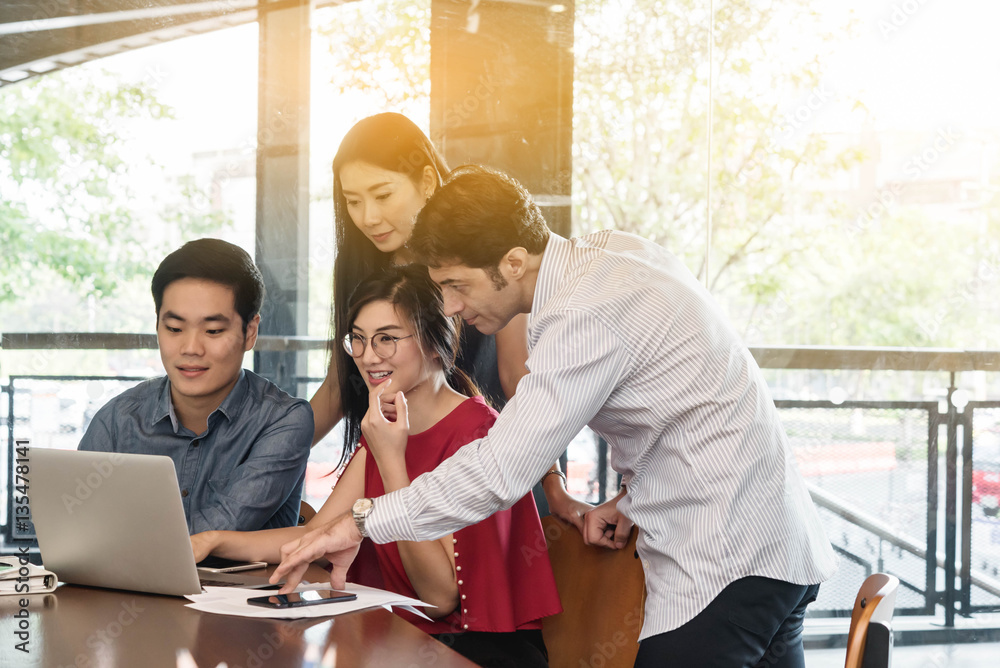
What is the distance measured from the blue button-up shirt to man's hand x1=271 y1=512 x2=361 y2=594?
466 mm

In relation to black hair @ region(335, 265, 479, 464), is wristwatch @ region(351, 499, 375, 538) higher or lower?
lower

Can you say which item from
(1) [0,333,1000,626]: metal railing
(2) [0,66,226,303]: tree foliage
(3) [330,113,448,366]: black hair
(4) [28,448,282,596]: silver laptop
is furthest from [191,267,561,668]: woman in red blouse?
(2) [0,66,226,303]: tree foliage

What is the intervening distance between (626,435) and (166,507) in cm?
70

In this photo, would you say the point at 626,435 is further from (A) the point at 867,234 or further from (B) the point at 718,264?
(A) the point at 867,234

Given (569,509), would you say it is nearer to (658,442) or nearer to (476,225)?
(658,442)

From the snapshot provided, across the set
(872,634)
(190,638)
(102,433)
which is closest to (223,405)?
(102,433)

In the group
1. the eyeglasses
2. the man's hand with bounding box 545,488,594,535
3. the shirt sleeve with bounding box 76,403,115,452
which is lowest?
the man's hand with bounding box 545,488,594,535

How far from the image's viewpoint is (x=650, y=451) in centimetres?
137

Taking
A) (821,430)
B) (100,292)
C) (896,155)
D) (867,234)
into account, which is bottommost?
(821,430)

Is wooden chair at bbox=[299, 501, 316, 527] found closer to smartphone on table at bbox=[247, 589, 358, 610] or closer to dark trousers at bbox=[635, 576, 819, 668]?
smartphone on table at bbox=[247, 589, 358, 610]

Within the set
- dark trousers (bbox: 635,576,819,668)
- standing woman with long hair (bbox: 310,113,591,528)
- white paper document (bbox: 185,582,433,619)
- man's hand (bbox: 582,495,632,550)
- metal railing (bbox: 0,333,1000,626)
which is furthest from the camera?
metal railing (bbox: 0,333,1000,626)

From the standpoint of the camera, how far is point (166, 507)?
1159 millimetres

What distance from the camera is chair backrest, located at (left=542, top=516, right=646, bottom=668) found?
4.27 feet

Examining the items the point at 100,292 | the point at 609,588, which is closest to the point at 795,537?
the point at 609,588
